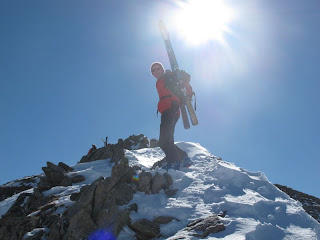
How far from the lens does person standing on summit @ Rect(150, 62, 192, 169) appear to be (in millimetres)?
9555

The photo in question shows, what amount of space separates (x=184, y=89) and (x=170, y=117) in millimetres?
1225

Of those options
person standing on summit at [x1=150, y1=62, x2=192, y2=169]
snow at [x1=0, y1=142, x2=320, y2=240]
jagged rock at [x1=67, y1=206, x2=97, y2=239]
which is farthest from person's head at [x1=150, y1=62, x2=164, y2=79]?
jagged rock at [x1=67, y1=206, x2=97, y2=239]

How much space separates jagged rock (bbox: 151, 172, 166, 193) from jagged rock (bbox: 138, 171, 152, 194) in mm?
125

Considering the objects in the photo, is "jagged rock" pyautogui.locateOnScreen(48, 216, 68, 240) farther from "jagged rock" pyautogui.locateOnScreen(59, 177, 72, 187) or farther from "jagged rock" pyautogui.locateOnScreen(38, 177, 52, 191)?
"jagged rock" pyautogui.locateOnScreen(38, 177, 52, 191)

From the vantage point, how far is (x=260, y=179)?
7969mm

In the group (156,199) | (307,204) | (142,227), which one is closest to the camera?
(142,227)

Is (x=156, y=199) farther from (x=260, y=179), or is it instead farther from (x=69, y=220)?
(x=260, y=179)

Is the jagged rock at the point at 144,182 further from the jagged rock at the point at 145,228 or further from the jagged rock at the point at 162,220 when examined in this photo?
the jagged rock at the point at 145,228

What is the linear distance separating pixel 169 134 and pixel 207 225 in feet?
16.4


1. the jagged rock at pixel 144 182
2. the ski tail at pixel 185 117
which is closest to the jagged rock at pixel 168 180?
the jagged rock at pixel 144 182

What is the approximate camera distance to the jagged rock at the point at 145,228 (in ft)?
18.0

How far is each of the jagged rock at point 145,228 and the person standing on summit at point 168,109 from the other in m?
3.74

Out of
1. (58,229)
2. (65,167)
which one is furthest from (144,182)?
(65,167)

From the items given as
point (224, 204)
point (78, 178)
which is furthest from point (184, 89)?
point (78, 178)
